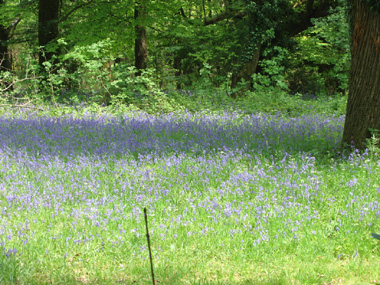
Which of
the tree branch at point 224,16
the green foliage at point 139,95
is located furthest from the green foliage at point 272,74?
the green foliage at point 139,95

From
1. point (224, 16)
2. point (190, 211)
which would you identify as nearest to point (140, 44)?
point (224, 16)

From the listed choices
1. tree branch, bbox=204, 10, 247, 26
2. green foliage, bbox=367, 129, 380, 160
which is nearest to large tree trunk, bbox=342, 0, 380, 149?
green foliage, bbox=367, 129, 380, 160

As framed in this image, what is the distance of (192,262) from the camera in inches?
153

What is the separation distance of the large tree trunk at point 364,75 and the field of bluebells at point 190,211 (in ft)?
1.60

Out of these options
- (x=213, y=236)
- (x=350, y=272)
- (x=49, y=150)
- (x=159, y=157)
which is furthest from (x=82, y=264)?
(x=49, y=150)

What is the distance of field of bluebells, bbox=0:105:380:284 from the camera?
375 cm

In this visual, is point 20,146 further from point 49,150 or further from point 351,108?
point 351,108

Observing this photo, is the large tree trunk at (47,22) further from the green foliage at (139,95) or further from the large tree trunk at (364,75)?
the large tree trunk at (364,75)

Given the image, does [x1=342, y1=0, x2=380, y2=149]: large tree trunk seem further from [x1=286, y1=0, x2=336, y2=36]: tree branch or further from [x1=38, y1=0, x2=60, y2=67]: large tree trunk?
[x1=38, y1=0, x2=60, y2=67]: large tree trunk

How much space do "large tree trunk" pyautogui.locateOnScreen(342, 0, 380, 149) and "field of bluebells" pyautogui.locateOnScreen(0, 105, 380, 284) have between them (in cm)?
49

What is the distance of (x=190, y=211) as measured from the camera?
4.80 m

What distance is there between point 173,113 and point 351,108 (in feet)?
20.4

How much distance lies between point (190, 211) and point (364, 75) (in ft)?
12.2

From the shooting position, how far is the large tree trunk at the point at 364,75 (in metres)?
6.09
